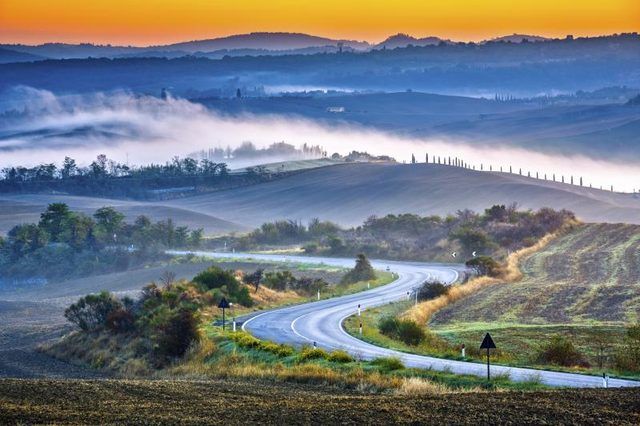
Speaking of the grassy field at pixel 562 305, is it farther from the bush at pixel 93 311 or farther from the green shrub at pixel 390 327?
the bush at pixel 93 311

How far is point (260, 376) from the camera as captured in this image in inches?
1576

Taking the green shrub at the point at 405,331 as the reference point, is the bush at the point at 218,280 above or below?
above

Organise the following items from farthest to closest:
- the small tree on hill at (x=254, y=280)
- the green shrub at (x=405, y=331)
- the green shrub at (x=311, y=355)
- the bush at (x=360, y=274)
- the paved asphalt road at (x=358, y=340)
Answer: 1. the bush at (x=360, y=274)
2. the small tree on hill at (x=254, y=280)
3. the green shrub at (x=405, y=331)
4. the green shrub at (x=311, y=355)
5. the paved asphalt road at (x=358, y=340)

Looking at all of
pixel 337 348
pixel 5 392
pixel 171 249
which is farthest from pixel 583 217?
pixel 5 392

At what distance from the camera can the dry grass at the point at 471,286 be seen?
62278mm

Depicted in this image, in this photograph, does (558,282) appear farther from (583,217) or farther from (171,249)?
(583,217)

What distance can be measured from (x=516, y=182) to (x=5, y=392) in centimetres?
13955

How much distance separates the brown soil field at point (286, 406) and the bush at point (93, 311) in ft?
85.2

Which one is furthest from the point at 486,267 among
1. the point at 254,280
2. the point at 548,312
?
the point at 548,312

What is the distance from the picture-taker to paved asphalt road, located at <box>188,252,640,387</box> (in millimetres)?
38469

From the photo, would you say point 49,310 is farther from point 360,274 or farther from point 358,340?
point 358,340

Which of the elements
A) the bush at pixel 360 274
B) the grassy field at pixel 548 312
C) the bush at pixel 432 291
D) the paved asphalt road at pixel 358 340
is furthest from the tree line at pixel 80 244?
the bush at pixel 432 291

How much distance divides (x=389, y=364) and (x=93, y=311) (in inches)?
991

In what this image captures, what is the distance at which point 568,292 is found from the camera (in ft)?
227
